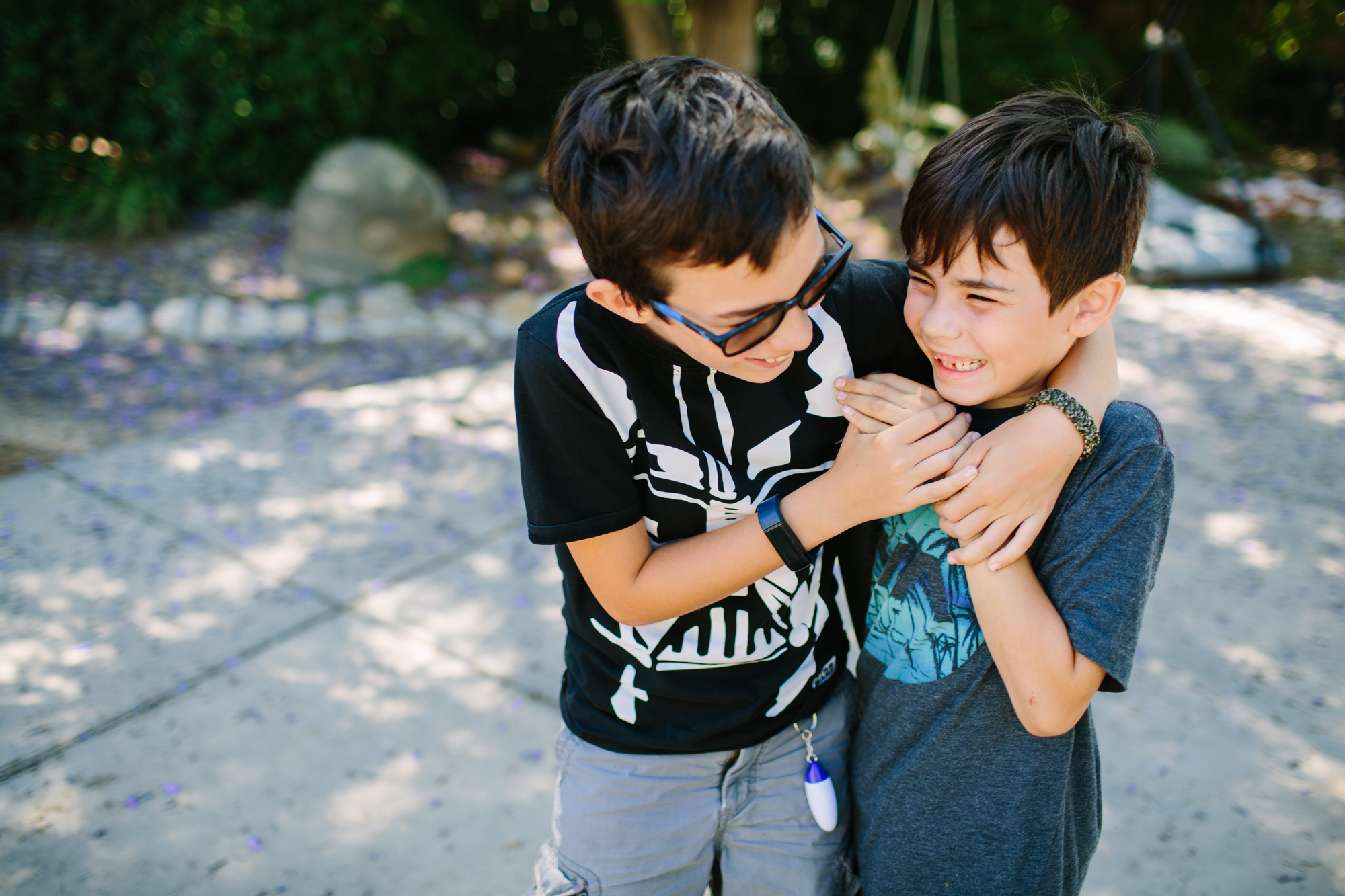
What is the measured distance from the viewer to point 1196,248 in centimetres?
603

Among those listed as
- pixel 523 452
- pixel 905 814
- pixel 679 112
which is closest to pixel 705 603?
pixel 523 452

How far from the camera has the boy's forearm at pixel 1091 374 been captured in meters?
1.36

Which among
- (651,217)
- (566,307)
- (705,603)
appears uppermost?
(651,217)

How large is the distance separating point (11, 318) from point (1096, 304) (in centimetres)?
618

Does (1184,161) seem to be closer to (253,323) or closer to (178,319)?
(253,323)

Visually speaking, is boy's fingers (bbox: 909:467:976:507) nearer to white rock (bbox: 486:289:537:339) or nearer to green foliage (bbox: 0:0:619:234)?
white rock (bbox: 486:289:537:339)

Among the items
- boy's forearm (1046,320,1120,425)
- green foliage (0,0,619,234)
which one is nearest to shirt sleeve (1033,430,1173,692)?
boy's forearm (1046,320,1120,425)

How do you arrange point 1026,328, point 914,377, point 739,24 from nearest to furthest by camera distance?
point 1026,328
point 914,377
point 739,24

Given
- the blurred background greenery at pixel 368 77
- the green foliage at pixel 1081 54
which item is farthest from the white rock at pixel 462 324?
the green foliage at pixel 1081 54

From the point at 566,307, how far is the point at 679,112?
1.15ft

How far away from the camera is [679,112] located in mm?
1202

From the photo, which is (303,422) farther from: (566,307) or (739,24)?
(739,24)

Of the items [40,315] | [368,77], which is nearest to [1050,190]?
[40,315]

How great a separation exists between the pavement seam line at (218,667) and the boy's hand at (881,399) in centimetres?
167
